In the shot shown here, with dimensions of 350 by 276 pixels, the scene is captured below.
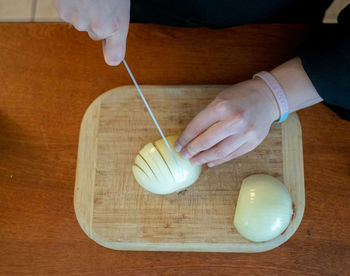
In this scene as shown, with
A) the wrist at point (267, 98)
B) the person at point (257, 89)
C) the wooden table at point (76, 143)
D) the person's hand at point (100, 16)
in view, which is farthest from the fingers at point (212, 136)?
the person's hand at point (100, 16)

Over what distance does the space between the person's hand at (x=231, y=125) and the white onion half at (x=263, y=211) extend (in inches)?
5.3

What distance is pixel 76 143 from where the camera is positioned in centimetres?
118

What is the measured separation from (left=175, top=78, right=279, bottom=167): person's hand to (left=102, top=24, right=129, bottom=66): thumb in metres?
0.36

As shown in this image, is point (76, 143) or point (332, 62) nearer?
point (332, 62)

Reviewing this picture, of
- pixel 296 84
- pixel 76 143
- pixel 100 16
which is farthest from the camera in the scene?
pixel 76 143

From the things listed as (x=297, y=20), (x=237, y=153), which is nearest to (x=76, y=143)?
(x=237, y=153)

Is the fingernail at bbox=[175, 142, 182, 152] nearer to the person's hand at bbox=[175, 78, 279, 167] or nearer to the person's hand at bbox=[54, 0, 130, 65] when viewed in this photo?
the person's hand at bbox=[175, 78, 279, 167]

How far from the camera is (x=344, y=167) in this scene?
1.11 metres

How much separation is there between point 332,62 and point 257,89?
Answer: 0.23 meters

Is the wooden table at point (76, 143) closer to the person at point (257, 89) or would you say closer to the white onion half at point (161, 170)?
the person at point (257, 89)

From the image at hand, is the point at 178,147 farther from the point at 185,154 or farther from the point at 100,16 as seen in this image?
the point at 100,16

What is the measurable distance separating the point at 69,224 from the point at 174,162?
1.43 ft

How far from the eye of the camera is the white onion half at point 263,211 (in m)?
1.01

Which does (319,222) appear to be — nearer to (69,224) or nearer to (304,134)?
(304,134)
